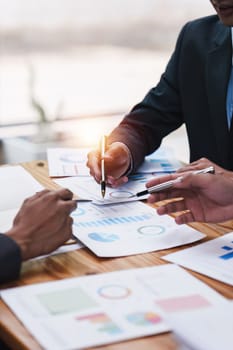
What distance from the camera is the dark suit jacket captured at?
6.49 ft

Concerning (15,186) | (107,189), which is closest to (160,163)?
(107,189)

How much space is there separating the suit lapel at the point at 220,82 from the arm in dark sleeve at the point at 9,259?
3.22ft

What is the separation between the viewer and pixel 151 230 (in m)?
1.40

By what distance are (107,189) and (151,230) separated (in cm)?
32

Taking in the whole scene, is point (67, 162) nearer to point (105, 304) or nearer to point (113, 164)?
point (113, 164)

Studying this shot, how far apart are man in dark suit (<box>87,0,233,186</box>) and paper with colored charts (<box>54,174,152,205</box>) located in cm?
8

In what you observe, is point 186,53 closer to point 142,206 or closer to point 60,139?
point 142,206

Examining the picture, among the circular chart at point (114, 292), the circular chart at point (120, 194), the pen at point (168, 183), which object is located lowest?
the circular chart at point (114, 292)

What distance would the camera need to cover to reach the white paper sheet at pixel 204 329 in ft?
2.69

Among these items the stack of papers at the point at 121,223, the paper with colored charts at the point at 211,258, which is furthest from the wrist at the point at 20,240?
the paper with colored charts at the point at 211,258

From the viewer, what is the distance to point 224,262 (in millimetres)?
1236

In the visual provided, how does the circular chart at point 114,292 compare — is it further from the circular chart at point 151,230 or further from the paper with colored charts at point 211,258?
the circular chart at point 151,230

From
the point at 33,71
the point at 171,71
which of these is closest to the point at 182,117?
the point at 171,71

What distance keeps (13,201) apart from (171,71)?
834mm
